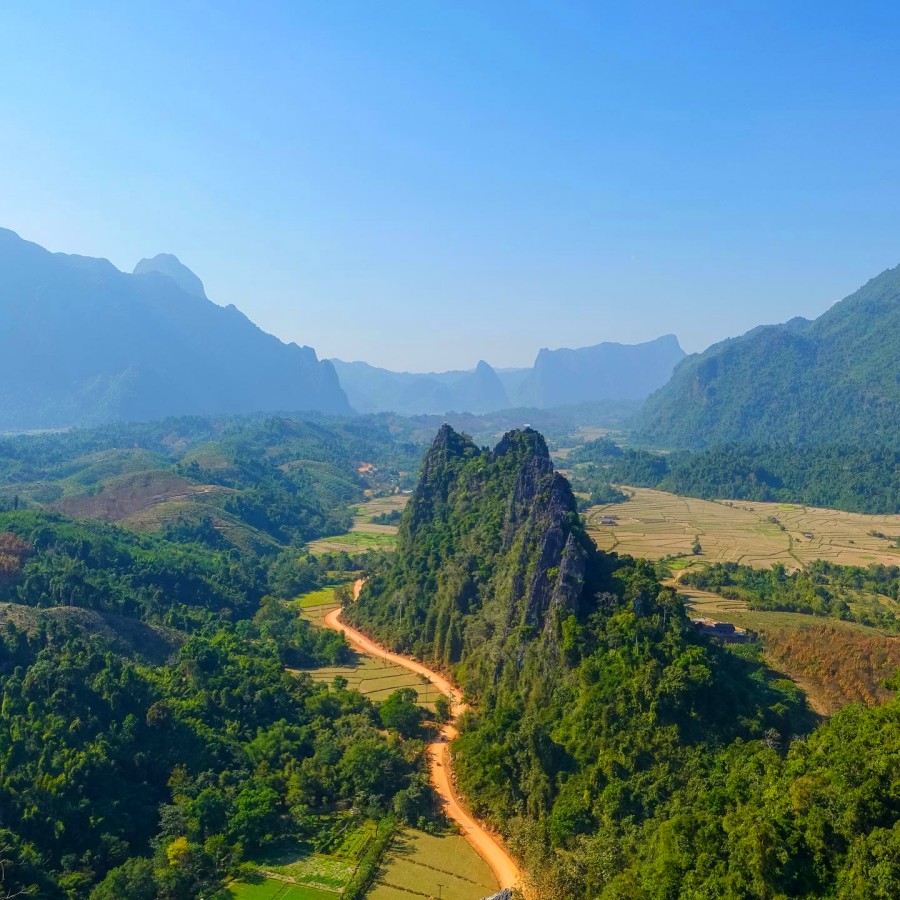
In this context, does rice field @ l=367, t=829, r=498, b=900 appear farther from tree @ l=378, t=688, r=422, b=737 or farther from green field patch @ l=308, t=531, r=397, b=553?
green field patch @ l=308, t=531, r=397, b=553

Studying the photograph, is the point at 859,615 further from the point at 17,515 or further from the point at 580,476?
the point at 580,476

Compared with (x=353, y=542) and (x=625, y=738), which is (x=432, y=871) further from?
(x=353, y=542)

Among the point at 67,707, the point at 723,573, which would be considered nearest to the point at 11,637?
the point at 67,707

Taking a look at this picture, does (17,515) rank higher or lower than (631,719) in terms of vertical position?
higher

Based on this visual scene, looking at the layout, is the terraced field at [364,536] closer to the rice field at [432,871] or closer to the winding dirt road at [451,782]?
the winding dirt road at [451,782]

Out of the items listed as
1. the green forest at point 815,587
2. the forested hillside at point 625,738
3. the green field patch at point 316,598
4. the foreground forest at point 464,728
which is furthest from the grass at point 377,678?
the green forest at point 815,587
